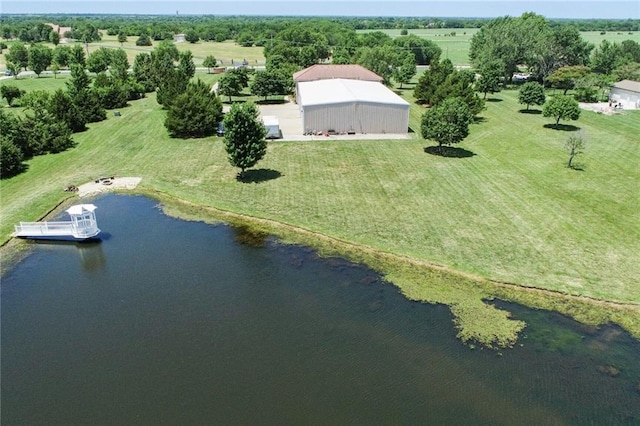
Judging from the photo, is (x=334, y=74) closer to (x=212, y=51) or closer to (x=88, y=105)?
(x=88, y=105)

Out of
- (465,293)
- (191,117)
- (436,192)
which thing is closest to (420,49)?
(191,117)

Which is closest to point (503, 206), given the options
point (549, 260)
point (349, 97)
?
point (549, 260)

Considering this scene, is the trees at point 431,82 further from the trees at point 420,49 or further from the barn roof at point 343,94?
the trees at point 420,49

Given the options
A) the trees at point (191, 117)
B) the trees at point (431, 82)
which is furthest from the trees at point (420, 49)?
the trees at point (191, 117)

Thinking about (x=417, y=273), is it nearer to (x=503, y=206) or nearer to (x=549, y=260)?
(x=549, y=260)

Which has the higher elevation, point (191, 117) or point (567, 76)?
point (567, 76)

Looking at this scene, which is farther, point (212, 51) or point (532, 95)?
point (212, 51)

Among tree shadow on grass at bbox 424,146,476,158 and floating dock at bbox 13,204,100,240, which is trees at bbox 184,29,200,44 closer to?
tree shadow on grass at bbox 424,146,476,158
